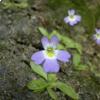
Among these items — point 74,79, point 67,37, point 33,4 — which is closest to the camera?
point 74,79

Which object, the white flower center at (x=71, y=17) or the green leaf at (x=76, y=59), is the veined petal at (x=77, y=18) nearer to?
the white flower center at (x=71, y=17)

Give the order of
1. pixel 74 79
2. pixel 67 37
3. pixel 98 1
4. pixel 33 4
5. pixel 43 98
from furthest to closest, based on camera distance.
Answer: pixel 98 1 → pixel 33 4 → pixel 67 37 → pixel 74 79 → pixel 43 98

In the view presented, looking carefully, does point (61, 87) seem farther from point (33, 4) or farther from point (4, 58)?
point (33, 4)

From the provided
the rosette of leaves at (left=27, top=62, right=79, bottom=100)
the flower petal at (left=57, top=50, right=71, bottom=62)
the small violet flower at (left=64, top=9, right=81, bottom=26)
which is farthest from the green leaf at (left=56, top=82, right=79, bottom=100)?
the small violet flower at (left=64, top=9, right=81, bottom=26)

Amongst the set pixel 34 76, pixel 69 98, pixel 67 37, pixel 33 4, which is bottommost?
pixel 69 98

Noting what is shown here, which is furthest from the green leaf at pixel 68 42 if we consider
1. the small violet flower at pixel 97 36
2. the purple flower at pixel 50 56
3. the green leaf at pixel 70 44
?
the small violet flower at pixel 97 36

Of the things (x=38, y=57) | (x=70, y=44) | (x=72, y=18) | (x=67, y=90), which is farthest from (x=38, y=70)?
(x=72, y=18)

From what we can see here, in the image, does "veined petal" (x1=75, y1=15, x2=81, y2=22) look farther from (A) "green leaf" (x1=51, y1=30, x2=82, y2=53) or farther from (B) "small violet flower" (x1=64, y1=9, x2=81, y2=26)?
(A) "green leaf" (x1=51, y1=30, x2=82, y2=53)

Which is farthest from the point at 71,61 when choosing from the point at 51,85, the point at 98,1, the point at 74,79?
the point at 98,1
